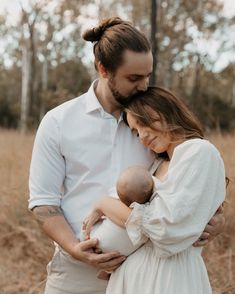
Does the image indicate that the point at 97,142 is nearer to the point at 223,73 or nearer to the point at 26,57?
the point at 26,57

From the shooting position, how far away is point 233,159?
5625 mm

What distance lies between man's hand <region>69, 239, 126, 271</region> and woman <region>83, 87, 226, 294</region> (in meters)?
0.03

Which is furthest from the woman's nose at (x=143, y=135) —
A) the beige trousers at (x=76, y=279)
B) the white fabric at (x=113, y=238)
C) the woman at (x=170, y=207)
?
the beige trousers at (x=76, y=279)

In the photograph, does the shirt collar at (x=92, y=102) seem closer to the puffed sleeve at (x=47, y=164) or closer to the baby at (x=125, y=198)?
the puffed sleeve at (x=47, y=164)

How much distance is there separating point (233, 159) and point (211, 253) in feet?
3.86

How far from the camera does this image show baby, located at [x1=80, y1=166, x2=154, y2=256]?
2.12 meters

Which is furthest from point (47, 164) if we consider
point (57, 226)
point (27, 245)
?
point (27, 245)

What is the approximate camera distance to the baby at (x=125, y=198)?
2119 mm

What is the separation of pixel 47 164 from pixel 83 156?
5.8 inches

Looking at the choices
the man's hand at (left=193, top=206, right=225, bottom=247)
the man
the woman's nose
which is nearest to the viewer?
the man's hand at (left=193, top=206, right=225, bottom=247)

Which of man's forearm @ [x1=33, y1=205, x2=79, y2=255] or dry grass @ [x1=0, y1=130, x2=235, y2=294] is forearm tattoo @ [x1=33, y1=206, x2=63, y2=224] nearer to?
man's forearm @ [x1=33, y1=205, x2=79, y2=255]

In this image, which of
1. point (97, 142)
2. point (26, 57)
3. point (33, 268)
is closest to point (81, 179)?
point (97, 142)

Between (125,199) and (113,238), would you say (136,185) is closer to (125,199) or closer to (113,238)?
(125,199)

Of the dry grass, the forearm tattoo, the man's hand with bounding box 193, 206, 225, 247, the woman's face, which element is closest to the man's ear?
the woman's face
